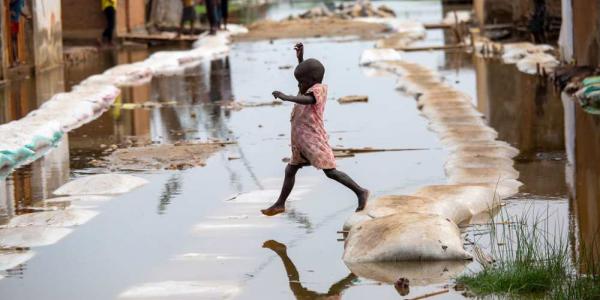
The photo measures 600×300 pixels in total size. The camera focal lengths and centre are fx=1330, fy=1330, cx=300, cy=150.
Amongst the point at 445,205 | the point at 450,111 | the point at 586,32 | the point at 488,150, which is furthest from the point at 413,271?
the point at 586,32

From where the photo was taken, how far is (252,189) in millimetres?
10352

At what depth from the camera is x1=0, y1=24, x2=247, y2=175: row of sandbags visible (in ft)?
41.1

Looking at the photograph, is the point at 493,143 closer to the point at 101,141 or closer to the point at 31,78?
the point at 101,141

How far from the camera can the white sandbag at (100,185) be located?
10.3 meters

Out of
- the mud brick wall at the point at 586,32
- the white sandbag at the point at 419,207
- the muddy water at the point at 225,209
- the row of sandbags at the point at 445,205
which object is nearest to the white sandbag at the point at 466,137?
the row of sandbags at the point at 445,205

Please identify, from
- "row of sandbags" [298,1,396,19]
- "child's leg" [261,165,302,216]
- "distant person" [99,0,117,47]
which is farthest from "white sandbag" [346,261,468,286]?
"row of sandbags" [298,1,396,19]

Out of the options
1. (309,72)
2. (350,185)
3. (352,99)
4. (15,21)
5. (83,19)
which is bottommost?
(350,185)

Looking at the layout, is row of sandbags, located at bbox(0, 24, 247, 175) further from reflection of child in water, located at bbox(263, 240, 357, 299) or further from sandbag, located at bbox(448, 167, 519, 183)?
reflection of child in water, located at bbox(263, 240, 357, 299)

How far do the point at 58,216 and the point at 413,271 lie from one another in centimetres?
301

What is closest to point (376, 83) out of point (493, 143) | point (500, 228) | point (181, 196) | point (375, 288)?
point (493, 143)

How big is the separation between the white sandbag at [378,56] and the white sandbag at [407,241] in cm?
1586

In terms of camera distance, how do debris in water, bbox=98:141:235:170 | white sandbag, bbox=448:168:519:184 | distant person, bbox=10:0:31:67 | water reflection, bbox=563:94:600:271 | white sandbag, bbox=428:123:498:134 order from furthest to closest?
distant person, bbox=10:0:31:67 → white sandbag, bbox=428:123:498:134 → debris in water, bbox=98:141:235:170 → white sandbag, bbox=448:168:519:184 → water reflection, bbox=563:94:600:271

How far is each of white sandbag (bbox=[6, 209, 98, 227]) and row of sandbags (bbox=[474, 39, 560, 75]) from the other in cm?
1103

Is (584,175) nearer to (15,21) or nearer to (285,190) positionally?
(285,190)
